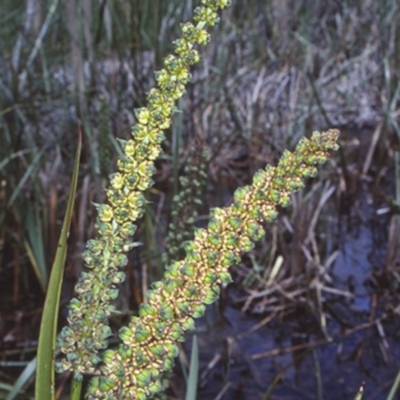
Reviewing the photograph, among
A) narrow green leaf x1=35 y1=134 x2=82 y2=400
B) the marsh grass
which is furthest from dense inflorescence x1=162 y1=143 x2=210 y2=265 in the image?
narrow green leaf x1=35 y1=134 x2=82 y2=400

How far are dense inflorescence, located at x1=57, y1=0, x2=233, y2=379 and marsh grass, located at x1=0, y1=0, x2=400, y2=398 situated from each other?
881mm

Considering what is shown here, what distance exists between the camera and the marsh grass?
191 cm

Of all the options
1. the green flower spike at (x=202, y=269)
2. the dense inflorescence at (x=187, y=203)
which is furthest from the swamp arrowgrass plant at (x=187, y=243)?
the dense inflorescence at (x=187, y=203)

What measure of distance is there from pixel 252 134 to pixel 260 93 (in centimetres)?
30

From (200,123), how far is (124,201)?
2.32 metres

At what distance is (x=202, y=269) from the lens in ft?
1.62

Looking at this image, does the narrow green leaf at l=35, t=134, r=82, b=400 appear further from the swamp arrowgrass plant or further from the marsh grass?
the marsh grass

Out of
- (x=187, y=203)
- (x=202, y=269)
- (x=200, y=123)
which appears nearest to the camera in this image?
(x=202, y=269)

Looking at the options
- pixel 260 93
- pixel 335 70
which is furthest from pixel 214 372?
pixel 335 70

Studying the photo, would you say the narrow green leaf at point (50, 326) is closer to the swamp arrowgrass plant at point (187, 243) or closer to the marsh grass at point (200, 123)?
the swamp arrowgrass plant at point (187, 243)

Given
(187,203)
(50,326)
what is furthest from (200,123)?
(50,326)

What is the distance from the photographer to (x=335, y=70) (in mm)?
3391

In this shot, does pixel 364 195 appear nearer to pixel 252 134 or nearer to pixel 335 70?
pixel 252 134

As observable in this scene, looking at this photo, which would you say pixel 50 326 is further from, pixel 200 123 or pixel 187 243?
pixel 200 123
